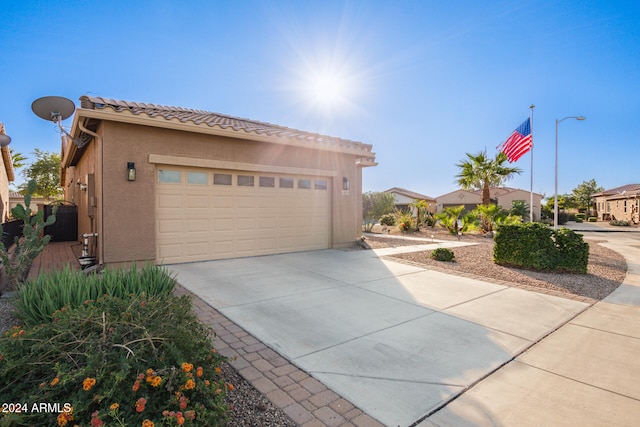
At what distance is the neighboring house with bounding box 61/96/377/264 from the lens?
7.15m

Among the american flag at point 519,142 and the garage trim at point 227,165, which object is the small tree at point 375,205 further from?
the garage trim at point 227,165

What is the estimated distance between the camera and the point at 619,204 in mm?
38312

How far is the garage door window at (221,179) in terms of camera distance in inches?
339

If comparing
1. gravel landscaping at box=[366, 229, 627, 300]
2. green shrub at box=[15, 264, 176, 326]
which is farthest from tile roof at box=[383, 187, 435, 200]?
green shrub at box=[15, 264, 176, 326]

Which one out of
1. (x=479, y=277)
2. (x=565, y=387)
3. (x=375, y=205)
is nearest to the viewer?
(x=565, y=387)

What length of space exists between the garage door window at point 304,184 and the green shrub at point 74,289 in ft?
20.4

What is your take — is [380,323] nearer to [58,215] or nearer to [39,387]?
[39,387]

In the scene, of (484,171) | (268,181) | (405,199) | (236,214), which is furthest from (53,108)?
(405,199)

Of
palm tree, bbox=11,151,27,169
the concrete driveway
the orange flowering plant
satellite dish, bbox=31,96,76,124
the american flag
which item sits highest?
palm tree, bbox=11,151,27,169

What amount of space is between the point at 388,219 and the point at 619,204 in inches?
1367

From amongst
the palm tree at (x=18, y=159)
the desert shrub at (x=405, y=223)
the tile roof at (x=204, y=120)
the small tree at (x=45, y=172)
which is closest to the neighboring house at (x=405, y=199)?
the desert shrub at (x=405, y=223)

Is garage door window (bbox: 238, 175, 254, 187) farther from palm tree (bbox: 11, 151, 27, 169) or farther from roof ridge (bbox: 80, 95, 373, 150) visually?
palm tree (bbox: 11, 151, 27, 169)

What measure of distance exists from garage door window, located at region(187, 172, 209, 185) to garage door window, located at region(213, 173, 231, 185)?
23cm

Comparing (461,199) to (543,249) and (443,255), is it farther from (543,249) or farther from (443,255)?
(543,249)
